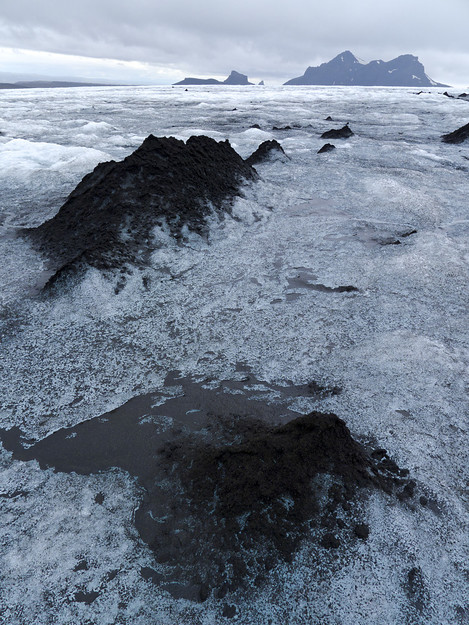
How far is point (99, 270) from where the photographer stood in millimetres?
4219

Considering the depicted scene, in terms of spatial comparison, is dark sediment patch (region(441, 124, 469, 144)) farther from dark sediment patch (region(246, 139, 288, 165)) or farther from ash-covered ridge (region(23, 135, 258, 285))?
ash-covered ridge (region(23, 135, 258, 285))

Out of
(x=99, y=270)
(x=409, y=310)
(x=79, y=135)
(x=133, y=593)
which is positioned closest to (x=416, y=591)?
(x=133, y=593)

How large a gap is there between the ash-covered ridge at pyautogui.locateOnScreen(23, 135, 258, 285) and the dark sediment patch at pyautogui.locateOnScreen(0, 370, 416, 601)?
7.50 ft

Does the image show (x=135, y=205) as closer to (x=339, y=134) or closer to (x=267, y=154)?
(x=267, y=154)

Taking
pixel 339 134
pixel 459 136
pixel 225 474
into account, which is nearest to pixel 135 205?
pixel 225 474

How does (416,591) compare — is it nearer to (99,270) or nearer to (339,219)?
(99,270)

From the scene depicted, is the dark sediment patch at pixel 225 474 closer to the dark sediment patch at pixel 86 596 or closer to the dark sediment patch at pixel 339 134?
the dark sediment patch at pixel 86 596

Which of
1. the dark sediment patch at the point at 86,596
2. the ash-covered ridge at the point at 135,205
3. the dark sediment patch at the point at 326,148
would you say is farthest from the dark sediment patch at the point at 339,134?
the dark sediment patch at the point at 86,596

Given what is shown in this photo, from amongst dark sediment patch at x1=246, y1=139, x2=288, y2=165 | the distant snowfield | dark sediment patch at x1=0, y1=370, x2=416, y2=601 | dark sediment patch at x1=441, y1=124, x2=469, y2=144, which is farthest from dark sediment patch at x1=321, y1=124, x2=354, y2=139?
dark sediment patch at x1=0, y1=370, x2=416, y2=601

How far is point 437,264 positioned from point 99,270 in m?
4.08

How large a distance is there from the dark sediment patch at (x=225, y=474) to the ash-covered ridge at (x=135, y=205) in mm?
2287

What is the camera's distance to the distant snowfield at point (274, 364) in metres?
1.69

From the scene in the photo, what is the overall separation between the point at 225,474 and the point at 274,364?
1166mm

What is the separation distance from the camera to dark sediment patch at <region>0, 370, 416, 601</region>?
5.90ft
